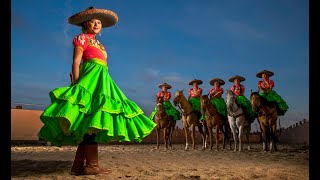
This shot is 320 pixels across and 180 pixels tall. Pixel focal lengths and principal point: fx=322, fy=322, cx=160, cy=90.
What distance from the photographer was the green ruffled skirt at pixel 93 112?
4078 mm

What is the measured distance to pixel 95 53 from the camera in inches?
186

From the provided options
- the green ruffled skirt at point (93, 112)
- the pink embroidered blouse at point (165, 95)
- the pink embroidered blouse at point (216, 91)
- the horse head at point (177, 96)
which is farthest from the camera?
the pink embroidered blouse at point (165, 95)

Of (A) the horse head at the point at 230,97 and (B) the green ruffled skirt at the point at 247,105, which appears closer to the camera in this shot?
(A) the horse head at the point at 230,97

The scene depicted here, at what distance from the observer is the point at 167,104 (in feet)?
45.5

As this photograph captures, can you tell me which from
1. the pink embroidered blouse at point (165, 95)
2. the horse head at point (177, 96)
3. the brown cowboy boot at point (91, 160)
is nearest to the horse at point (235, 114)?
the horse head at point (177, 96)

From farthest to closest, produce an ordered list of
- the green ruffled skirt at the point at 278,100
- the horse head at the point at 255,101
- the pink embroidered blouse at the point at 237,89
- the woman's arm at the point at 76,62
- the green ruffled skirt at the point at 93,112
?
the pink embroidered blouse at the point at 237,89, the green ruffled skirt at the point at 278,100, the horse head at the point at 255,101, the woman's arm at the point at 76,62, the green ruffled skirt at the point at 93,112

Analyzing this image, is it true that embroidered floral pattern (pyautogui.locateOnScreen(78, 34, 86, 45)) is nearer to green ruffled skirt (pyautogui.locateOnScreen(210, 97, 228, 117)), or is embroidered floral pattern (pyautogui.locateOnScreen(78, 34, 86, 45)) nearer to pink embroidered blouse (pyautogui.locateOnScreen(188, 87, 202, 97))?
green ruffled skirt (pyautogui.locateOnScreen(210, 97, 228, 117))

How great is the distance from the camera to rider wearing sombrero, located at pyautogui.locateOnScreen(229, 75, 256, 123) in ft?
39.3

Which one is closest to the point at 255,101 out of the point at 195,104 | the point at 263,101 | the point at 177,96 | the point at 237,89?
the point at 263,101

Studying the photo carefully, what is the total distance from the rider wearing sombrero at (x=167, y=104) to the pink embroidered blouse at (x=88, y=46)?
901 cm

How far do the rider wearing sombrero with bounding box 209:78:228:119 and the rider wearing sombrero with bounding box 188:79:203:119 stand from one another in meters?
0.62

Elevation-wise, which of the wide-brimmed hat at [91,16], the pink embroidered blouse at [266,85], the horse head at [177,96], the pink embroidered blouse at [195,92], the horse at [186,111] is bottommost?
the horse at [186,111]

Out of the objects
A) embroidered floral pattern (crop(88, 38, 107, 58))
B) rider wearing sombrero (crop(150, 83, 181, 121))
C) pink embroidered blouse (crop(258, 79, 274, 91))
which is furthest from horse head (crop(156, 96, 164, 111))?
embroidered floral pattern (crop(88, 38, 107, 58))

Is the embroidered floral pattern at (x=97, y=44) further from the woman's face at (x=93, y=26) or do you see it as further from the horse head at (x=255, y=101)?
the horse head at (x=255, y=101)
